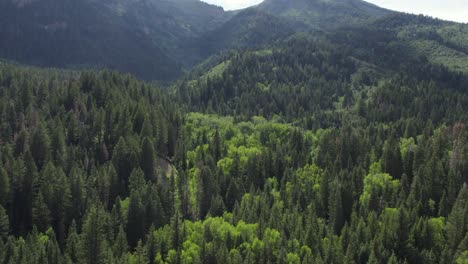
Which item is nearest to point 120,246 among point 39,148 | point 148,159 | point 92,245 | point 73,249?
point 92,245

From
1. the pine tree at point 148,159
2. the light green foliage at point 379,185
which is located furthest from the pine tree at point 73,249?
the light green foliage at point 379,185

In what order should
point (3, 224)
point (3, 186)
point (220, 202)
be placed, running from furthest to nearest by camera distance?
point (220, 202)
point (3, 186)
point (3, 224)

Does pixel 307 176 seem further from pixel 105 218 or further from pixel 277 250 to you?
pixel 105 218

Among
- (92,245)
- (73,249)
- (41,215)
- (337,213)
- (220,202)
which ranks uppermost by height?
(337,213)

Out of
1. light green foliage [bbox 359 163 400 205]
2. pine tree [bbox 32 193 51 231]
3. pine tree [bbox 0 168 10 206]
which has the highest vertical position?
light green foliage [bbox 359 163 400 205]

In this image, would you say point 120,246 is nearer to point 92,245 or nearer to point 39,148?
point 92,245

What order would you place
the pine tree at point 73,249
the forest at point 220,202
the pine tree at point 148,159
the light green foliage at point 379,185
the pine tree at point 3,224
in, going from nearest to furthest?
the forest at point 220,202 → the pine tree at point 73,249 → the pine tree at point 3,224 → the light green foliage at point 379,185 → the pine tree at point 148,159

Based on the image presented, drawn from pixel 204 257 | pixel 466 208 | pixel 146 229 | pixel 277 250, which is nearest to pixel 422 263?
pixel 466 208

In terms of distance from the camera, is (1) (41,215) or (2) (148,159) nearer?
(1) (41,215)

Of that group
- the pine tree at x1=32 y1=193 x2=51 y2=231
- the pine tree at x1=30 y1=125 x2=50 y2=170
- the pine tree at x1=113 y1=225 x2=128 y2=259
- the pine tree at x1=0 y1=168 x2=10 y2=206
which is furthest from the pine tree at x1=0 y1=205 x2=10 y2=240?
the pine tree at x1=30 y1=125 x2=50 y2=170

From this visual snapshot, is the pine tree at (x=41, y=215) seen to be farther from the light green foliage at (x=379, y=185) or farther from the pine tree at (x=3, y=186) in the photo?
the light green foliage at (x=379, y=185)

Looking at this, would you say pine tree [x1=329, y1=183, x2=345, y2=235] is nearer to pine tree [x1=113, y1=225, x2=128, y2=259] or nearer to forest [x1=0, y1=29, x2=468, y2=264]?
forest [x1=0, y1=29, x2=468, y2=264]
